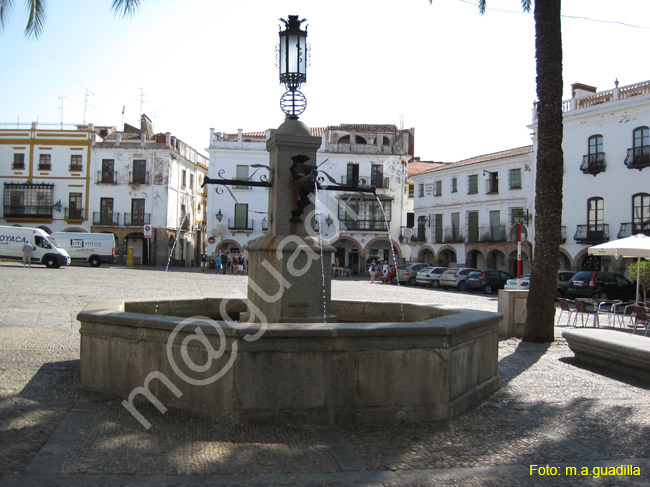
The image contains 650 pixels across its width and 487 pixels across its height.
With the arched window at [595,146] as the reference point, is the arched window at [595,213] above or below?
below

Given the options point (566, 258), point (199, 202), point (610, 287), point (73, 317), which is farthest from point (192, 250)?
point (73, 317)

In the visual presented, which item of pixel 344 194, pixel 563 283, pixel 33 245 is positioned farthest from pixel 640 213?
pixel 33 245

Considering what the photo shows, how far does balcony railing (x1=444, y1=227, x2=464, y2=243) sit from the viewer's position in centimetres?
4374

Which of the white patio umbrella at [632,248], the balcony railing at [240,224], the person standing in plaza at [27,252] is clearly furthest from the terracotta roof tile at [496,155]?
the person standing in plaza at [27,252]

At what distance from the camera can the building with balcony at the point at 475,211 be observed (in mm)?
39281

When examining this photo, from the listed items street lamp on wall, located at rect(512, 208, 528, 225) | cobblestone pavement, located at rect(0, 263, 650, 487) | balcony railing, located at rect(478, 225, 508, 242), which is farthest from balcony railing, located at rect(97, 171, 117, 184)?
cobblestone pavement, located at rect(0, 263, 650, 487)

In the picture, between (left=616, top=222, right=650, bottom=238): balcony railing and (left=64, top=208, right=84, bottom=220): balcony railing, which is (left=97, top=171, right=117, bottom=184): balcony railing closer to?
(left=64, top=208, right=84, bottom=220): balcony railing

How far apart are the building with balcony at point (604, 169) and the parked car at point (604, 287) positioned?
7.17 m

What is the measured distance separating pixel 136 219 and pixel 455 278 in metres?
28.0

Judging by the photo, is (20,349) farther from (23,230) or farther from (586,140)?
(586,140)

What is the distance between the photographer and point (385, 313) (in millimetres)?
7852

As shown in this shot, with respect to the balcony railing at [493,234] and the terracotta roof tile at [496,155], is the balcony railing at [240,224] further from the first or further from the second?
the balcony railing at [493,234]

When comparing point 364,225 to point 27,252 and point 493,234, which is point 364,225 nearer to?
point 493,234

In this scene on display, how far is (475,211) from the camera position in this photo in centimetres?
4288
